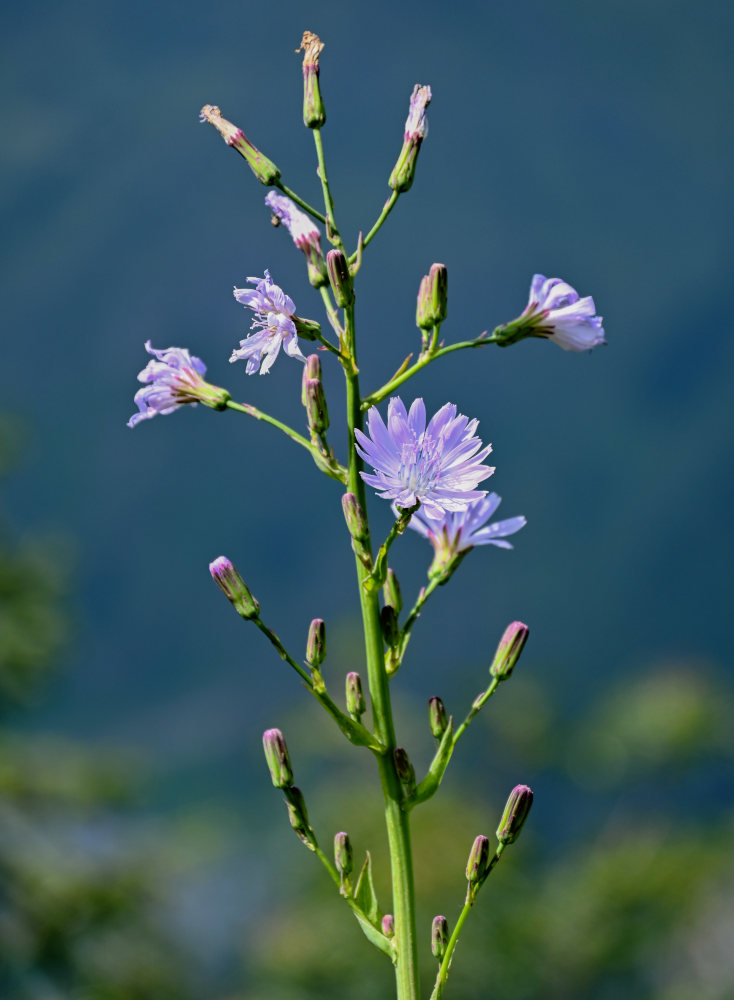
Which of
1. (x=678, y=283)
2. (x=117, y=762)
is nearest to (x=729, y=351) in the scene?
(x=678, y=283)

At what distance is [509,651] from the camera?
2.77 feet

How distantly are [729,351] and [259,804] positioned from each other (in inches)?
137

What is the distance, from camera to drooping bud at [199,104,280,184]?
2.70 feet

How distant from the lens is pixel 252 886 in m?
Answer: 4.75

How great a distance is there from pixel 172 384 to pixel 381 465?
8.3 inches

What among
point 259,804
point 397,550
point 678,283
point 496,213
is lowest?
point 259,804

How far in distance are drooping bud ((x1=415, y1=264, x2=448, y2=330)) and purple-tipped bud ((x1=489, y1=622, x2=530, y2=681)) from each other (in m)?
0.25

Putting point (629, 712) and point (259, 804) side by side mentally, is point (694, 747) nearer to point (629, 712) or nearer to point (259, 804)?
point (629, 712)

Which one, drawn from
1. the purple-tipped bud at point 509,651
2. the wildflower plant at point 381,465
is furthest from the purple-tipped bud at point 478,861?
the purple-tipped bud at point 509,651

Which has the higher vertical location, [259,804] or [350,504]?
[259,804]

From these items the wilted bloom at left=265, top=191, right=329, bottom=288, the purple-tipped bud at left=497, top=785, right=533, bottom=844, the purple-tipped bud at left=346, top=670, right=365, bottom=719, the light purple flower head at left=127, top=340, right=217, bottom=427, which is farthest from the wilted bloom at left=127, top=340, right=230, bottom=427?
the purple-tipped bud at left=497, top=785, right=533, bottom=844

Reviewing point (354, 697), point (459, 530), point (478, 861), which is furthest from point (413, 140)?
point (478, 861)

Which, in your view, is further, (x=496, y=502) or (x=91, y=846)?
(x=91, y=846)

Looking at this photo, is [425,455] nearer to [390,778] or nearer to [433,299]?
[433,299]
